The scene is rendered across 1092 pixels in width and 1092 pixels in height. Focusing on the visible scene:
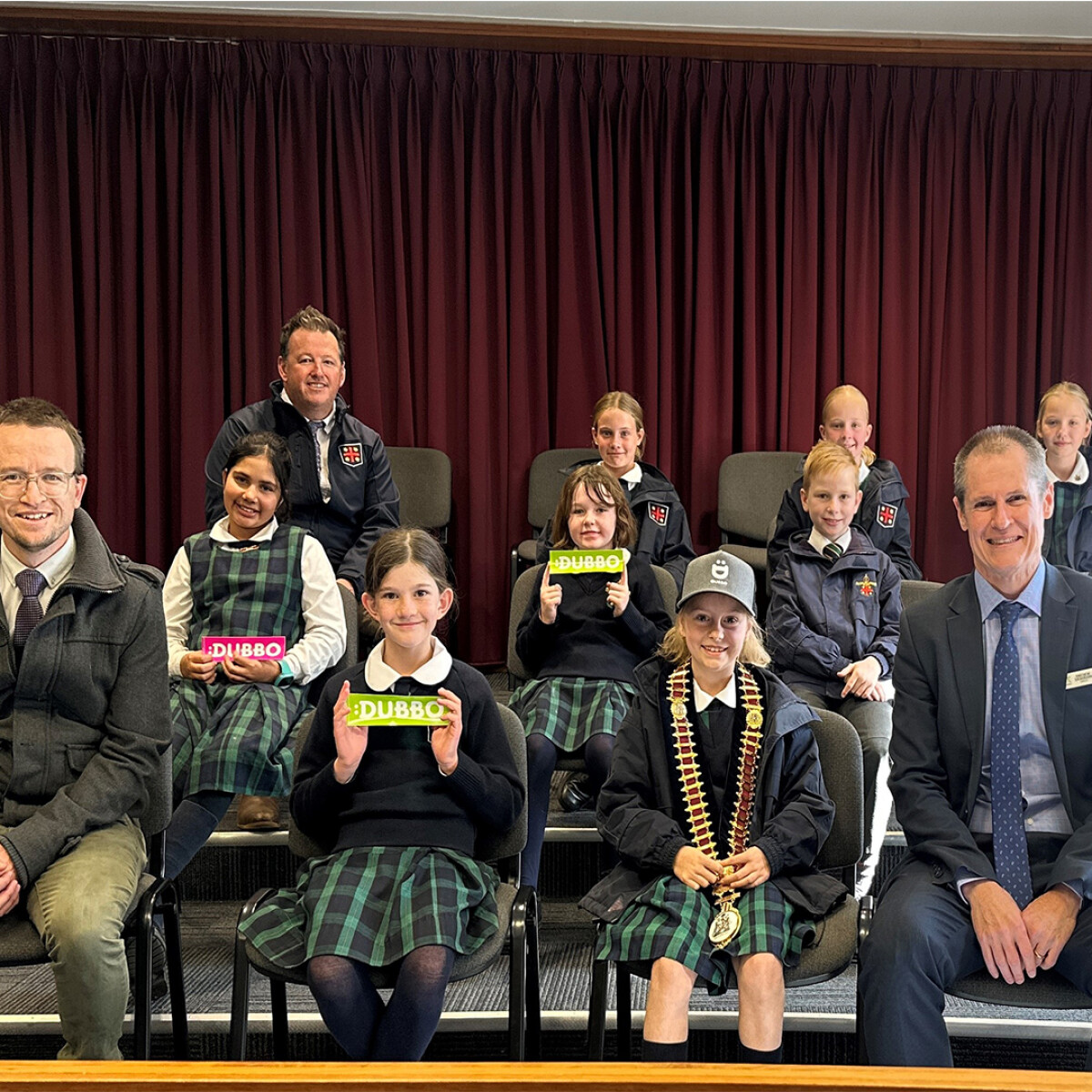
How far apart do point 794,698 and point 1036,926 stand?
66 cm

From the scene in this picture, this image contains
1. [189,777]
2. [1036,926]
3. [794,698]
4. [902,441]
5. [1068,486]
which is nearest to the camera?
[1036,926]

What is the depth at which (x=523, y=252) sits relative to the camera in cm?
534

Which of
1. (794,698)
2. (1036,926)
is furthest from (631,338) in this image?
(1036,926)

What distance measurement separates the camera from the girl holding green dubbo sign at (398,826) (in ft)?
7.71

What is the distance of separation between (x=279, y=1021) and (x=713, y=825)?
1.01 m

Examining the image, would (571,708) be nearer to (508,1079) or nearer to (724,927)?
(724,927)

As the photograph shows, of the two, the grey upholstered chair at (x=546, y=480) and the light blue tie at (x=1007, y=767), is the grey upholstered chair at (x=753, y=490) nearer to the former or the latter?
the grey upholstered chair at (x=546, y=480)

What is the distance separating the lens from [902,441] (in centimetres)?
557

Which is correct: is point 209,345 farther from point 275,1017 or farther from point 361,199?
point 275,1017

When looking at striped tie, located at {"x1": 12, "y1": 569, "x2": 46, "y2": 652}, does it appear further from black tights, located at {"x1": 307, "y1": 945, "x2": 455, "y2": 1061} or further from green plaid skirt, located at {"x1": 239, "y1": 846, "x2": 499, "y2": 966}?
black tights, located at {"x1": 307, "y1": 945, "x2": 455, "y2": 1061}

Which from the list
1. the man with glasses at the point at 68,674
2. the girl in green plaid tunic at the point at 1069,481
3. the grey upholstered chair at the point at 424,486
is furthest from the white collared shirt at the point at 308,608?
the girl in green plaid tunic at the point at 1069,481

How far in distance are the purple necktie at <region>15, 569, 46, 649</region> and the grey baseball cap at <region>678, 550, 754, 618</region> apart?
140 centimetres

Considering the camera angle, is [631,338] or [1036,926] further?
[631,338]

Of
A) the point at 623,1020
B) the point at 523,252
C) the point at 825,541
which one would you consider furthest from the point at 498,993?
the point at 523,252
